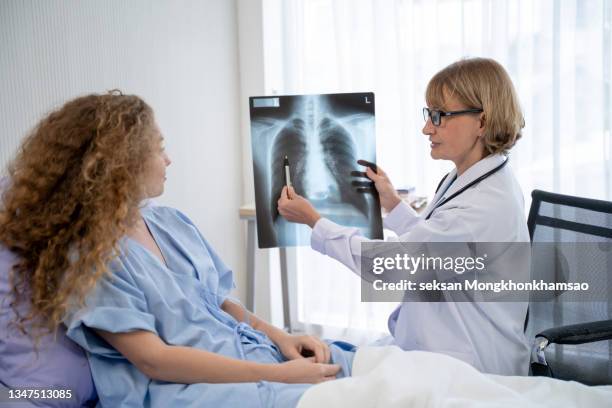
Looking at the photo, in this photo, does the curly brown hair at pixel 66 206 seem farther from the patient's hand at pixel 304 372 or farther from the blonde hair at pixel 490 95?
the blonde hair at pixel 490 95

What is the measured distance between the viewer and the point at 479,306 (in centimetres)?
157

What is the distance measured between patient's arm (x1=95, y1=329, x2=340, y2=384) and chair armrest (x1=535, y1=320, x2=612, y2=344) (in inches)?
22.5

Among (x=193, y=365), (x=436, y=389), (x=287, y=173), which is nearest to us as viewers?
(x=436, y=389)

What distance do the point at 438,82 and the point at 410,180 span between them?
4.38ft

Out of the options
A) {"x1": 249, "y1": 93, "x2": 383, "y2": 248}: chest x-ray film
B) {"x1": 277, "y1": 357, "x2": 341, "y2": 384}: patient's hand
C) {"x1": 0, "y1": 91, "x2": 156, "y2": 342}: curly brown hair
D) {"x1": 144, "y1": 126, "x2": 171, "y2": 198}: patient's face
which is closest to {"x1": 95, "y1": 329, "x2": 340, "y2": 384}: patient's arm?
{"x1": 277, "y1": 357, "x2": 341, "y2": 384}: patient's hand

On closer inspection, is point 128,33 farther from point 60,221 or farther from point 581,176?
point 581,176

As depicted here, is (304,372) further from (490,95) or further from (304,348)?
(490,95)

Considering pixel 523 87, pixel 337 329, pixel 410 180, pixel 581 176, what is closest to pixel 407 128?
pixel 410 180

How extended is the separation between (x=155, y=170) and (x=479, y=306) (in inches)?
36.3

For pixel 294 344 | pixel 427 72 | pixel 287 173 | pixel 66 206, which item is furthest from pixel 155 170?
pixel 427 72

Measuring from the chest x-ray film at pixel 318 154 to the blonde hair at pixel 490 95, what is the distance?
1.26 ft

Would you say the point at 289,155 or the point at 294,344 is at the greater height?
the point at 289,155

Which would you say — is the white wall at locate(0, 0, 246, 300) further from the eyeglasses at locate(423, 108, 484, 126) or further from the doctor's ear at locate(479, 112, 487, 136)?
the doctor's ear at locate(479, 112, 487, 136)

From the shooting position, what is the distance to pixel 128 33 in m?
2.24
